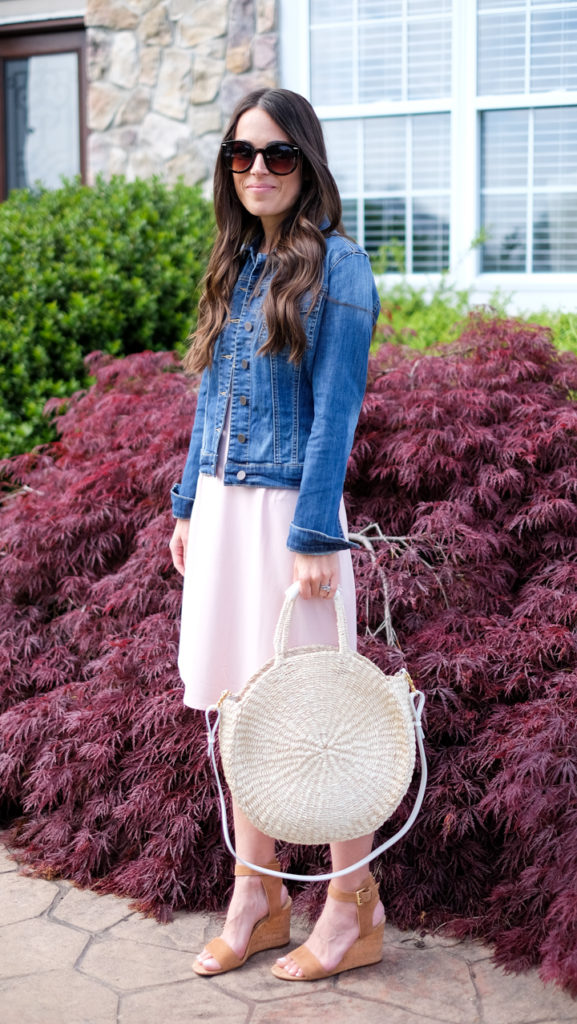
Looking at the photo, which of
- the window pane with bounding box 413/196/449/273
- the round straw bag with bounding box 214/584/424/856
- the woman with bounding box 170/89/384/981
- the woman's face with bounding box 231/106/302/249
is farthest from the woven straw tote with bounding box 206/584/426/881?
the window pane with bounding box 413/196/449/273

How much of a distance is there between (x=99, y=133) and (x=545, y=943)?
6.21 meters

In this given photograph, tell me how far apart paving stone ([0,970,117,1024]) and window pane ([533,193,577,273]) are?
5.16 meters

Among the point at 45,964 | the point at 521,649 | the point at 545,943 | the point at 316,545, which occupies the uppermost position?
the point at 316,545

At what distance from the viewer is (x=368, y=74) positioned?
21.3 feet

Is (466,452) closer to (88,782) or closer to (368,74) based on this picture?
(88,782)

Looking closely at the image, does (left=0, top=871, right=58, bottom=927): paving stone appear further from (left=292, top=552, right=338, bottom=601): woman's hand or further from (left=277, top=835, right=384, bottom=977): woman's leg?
(left=292, top=552, right=338, bottom=601): woman's hand

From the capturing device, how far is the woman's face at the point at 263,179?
219cm

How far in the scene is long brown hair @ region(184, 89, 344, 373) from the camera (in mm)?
2137

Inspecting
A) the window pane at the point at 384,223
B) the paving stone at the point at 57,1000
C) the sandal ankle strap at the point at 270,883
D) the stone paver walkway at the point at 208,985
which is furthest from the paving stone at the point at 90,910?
the window pane at the point at 384,223

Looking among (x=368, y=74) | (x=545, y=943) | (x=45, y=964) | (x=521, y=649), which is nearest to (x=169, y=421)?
(x=521, y=649)

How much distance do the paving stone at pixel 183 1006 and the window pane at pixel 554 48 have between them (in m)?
5.49

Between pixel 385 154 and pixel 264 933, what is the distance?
5331mm

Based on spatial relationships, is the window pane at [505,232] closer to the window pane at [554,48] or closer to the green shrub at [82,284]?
the window pane at [554,48]

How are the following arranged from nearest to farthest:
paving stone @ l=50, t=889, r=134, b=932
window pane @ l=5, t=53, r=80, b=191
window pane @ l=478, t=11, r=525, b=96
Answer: paving stone @ l=50, t=889, r=134, b=932 < window pane @ l=478, t=11, r=525, b=96 < window pane @ l=5, t=53, r=80, b=191
